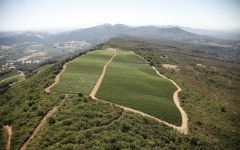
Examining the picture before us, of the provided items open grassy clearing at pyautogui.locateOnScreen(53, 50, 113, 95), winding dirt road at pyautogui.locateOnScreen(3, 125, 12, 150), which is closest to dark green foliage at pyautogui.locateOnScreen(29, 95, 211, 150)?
winding dirt road at pyautogui.locateOnScreen(3, 125, 12, 150)

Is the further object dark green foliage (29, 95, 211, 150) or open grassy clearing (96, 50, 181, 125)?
open grassy clearing (96, 50, 181, 125)

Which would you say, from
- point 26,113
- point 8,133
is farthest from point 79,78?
point 8,133

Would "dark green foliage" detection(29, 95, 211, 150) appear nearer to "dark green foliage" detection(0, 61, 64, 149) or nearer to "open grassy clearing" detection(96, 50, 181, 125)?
"dark green foliage" detection(0, 61, 64, 149)

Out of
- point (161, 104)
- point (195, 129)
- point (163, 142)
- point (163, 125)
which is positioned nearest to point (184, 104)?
point (161, 104)

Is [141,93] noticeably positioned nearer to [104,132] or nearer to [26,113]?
[104,132]

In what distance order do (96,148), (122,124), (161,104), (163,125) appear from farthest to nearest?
(161,104)
(163,125)
(122,124)
(96,148)

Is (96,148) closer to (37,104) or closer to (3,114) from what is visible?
(37,104)

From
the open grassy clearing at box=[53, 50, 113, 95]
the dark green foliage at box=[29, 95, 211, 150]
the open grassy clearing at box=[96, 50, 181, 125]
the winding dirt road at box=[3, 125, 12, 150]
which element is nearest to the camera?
the dark green foliage at box=[29, 95, 211, 150]

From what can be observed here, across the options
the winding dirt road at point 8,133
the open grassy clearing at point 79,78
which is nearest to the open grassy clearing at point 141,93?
the open grassy clearing at point 79,78
